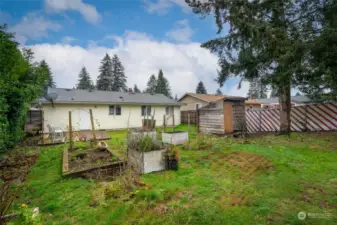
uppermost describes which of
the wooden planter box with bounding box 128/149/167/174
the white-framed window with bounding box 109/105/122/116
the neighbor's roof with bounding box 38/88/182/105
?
the neighbor's roof with bounding box 38/88/182/105

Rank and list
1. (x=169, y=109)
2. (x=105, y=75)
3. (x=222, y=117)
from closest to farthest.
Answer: (x=222, y=117)
(x=169, y=109)
(x=105, y=75)

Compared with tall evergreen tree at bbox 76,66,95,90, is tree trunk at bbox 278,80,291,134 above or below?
below

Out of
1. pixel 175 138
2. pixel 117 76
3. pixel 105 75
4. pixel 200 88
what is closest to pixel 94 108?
pixel 175 138

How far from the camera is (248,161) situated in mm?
4602

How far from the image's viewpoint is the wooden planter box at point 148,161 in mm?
4023

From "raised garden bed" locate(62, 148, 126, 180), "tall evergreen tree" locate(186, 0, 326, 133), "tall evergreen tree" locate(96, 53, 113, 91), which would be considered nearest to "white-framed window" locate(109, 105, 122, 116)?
"tall evergreen tree" locate(186, 0, 326, 133)

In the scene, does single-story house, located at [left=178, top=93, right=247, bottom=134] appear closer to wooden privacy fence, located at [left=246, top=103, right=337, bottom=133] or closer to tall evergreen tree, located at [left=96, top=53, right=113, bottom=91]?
wooden privacy fence, located at [left=246, top=103, right=337, bottom=133]

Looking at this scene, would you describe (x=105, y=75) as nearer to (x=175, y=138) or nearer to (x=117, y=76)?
(x=117, y=76)

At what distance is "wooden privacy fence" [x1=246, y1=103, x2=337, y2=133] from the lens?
830 centimetres

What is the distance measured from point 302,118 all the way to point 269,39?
21.2 feet

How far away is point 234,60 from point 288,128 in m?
4.53

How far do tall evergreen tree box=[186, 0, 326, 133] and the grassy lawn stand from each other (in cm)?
290

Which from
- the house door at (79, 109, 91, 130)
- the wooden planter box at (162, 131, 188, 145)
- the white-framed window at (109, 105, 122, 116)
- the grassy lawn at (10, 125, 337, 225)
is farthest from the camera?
the white-framed window at (109, 105, 122, 116)

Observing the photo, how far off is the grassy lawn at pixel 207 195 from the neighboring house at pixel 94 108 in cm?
744
